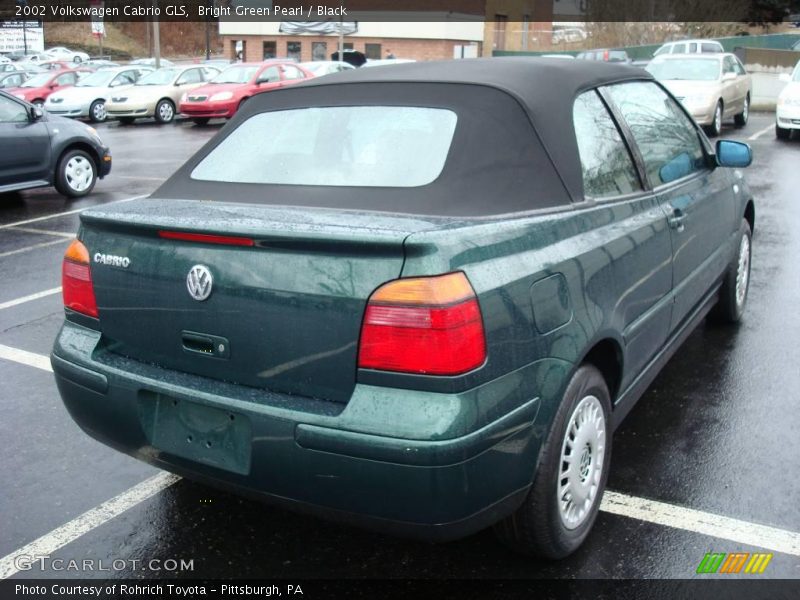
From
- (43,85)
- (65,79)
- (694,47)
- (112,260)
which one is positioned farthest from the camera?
(694,47)

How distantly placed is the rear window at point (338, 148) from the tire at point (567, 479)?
3.01 ft

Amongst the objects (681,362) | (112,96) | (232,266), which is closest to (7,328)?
(232,266)

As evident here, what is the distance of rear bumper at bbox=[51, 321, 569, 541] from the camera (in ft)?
7.68

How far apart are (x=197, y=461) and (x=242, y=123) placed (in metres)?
1.63

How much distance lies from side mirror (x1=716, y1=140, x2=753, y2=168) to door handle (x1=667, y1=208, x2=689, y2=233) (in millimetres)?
895

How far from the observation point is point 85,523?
3.27 meters

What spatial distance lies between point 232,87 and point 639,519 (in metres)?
21.5

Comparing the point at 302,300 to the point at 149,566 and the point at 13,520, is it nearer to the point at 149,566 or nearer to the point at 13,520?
the point at 149,566

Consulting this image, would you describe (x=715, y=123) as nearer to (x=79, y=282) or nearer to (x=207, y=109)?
(x=207, y=109)

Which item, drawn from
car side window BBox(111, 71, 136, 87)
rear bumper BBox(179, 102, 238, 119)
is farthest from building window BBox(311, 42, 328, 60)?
rear bumper BBox(179, 102, 238, 119)

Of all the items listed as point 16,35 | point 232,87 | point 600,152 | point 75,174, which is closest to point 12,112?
point 75,174

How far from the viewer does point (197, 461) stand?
270 cm

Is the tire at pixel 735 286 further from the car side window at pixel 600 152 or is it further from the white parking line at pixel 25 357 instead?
the white parking line at pixel 25 357

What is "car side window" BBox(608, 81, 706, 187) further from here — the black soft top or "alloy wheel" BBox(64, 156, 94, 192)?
"alloy wheel" BBox(64, 156, 94, 192)
